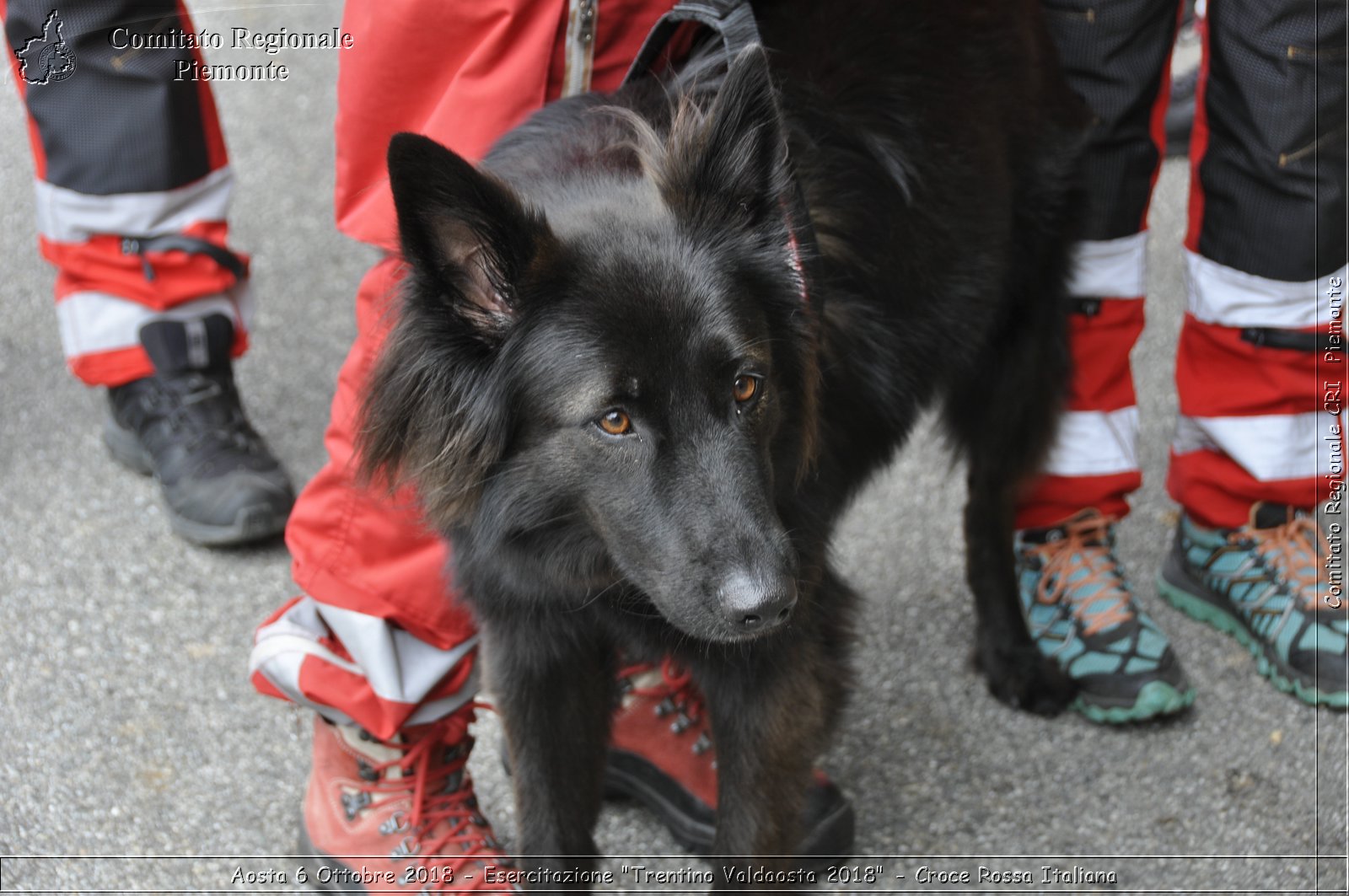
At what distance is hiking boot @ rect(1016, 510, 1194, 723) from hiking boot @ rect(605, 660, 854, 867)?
74 cm

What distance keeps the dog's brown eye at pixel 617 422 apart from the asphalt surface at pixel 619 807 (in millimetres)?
793

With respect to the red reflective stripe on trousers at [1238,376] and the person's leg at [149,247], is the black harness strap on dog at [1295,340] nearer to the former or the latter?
the red reflective stripe on trousers at [1238,376]

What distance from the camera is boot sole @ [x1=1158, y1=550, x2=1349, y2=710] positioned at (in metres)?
2.74

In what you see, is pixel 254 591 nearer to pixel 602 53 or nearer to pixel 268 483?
pixel 268 483

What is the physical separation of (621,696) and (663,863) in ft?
1.08

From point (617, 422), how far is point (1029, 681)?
58.8 inches

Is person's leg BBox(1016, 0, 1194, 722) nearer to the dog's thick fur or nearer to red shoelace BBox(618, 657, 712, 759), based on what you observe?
the dog's thick fur

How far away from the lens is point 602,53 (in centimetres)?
214

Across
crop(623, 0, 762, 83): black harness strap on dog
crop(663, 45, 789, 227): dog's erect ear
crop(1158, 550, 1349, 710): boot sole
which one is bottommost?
crop(1158, 550, 1349, 710): boot sole

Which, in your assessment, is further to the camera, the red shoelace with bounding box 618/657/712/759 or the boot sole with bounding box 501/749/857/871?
the red shoelace with bounding box 618/657/712/759

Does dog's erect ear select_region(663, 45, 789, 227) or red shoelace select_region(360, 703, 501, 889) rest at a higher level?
dog's erect ear select_region(663, 45, 789, 227)

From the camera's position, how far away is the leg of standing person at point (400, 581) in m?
2.05

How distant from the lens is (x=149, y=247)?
3127 mm

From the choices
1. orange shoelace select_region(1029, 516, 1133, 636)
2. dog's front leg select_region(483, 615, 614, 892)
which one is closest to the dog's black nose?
dog's front leg select_region(483, 615, 614, 892)
